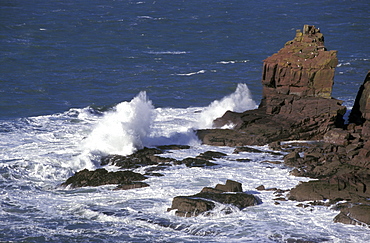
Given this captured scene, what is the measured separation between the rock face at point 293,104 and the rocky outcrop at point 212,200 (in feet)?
24.5

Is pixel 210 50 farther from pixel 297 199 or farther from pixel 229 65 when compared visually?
pixel 297 199

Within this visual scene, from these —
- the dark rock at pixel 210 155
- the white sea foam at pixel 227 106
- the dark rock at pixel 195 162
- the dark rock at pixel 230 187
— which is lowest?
the dark rock at pixel 195 162

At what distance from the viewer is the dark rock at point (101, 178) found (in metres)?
25.7

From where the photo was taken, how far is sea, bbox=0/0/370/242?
21.5 meters

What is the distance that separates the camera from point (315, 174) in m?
25.9

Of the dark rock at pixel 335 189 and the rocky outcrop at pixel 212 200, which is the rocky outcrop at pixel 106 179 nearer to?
the rocky outcrop at pixel 212 200

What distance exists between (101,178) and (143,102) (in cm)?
906

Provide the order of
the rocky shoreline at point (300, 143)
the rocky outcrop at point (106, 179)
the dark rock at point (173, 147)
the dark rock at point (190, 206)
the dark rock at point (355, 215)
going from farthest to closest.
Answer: the dark rock at point (173, 147), the rocky outcrop at point (106, 179), the rocky shoreline at point (300, 143), the dark rock at point (190, 206), the dark rock at point (355, 215)

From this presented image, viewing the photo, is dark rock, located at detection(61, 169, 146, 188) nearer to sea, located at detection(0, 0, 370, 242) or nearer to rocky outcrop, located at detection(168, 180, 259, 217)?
sea, located at detection(0, 0, 370, 242)

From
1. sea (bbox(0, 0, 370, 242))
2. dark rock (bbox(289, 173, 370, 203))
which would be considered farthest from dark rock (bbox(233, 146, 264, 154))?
dark rock (bbox(289, 173, 370, 203))

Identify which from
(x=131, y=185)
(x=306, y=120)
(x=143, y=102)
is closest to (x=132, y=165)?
(x=131, y=185)

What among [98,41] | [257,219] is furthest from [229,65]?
[257,219]

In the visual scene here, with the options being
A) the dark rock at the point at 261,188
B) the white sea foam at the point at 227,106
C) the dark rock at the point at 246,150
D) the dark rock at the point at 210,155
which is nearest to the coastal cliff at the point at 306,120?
the dark rock at the point at 246,150

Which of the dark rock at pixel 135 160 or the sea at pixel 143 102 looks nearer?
the sea at pixel 143 102
